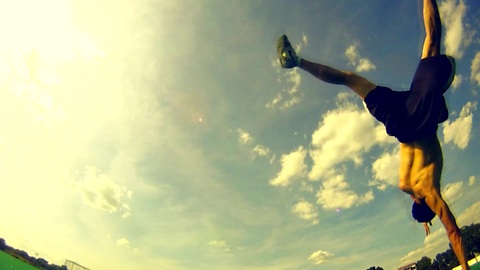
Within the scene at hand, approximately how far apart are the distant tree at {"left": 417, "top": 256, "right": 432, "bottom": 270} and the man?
89.6 m

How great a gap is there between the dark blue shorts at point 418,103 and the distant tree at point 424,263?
90.0 metres

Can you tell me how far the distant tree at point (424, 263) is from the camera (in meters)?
70.4

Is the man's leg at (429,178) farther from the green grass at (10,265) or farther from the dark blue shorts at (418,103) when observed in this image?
the green grass at (10,265)

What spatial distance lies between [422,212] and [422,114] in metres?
1.44

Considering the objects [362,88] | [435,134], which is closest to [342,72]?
[362,88]

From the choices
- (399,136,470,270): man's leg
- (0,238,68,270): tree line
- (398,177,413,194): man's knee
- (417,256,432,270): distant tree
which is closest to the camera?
(399,136,470,270): man's leg

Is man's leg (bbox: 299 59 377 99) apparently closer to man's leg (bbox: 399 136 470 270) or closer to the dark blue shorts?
the dark blue shorts

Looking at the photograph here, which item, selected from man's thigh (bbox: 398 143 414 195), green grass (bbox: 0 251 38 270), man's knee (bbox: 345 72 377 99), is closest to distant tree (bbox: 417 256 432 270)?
green grass (bbox: 0 251 38 270)

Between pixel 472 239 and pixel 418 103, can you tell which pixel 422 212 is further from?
pixel 472 239

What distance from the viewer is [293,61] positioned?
3.92 metres

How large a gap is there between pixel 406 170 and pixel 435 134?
1.86 feet

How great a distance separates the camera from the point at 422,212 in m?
3.43

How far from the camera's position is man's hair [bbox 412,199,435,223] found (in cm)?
337

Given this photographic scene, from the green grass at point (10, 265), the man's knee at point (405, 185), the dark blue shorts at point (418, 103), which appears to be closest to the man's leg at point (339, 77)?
the dark blue shorts at point (418, 103)
